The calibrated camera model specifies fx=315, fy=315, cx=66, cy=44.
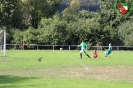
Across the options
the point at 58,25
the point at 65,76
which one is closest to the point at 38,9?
the point at 58,25

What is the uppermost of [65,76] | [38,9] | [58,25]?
[38,9]

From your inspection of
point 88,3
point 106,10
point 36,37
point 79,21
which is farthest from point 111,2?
point 88,3

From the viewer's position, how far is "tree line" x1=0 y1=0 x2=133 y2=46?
64.5 metres

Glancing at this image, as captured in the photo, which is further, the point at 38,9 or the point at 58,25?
the point at 38,9

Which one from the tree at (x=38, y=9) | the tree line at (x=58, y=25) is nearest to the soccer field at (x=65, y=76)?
the tree line at (x=58, y=25)

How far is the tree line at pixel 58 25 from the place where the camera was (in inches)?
2539

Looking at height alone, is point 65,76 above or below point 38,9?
below

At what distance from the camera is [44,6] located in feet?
239

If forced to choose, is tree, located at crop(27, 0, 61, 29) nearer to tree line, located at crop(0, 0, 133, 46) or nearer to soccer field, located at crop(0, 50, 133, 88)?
tree line, located at crop(0, 0, 133, 46)

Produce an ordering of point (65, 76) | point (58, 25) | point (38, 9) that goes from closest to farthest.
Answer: point (65, 76), point (58, 25), point (38, 9)

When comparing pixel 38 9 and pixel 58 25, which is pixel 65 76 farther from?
pixel 38 9

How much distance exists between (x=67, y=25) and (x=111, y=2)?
47.8ft

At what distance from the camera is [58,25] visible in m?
65.4

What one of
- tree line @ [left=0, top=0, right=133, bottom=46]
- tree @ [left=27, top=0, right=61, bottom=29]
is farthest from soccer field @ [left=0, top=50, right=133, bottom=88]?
tree @ [left=27, top=0, right=61, bottom=29]
